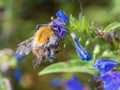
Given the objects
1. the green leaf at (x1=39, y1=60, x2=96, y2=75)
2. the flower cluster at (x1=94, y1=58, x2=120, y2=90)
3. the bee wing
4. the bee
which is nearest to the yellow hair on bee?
the bee

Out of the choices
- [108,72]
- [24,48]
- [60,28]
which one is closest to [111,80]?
[108,72]

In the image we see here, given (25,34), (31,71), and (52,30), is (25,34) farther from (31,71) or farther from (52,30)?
(52,30)

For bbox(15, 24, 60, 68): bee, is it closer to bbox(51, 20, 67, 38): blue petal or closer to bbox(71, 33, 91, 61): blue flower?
bbox(51, 20, 67, 38): blue petal

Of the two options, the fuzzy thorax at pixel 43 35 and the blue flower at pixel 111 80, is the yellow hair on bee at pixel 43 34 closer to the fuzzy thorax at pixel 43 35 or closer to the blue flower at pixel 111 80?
the fuzzy thorax at pixel 43 35

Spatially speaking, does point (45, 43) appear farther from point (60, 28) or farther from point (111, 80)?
point (111, 80)

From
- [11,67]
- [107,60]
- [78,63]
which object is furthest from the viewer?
[11,67]

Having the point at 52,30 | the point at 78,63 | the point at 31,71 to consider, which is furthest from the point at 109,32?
the point at 31,71

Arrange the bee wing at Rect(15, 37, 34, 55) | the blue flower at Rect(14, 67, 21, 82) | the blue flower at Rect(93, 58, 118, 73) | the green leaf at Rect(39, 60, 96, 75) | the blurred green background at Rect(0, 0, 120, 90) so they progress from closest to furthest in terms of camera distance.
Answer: the blue flower at Rect(93, 58, 118, 73)
the bee wing at Rect(15, 37, 34, 55)
the green leaf at Rect(39, 60, 96, 75)
the blue flower at Rect(14, 67, 21, 82)
the blurred green background at Rect(0, 0, 120, 90)

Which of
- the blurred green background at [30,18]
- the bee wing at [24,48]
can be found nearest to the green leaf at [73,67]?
the bee wing at [24,48]
